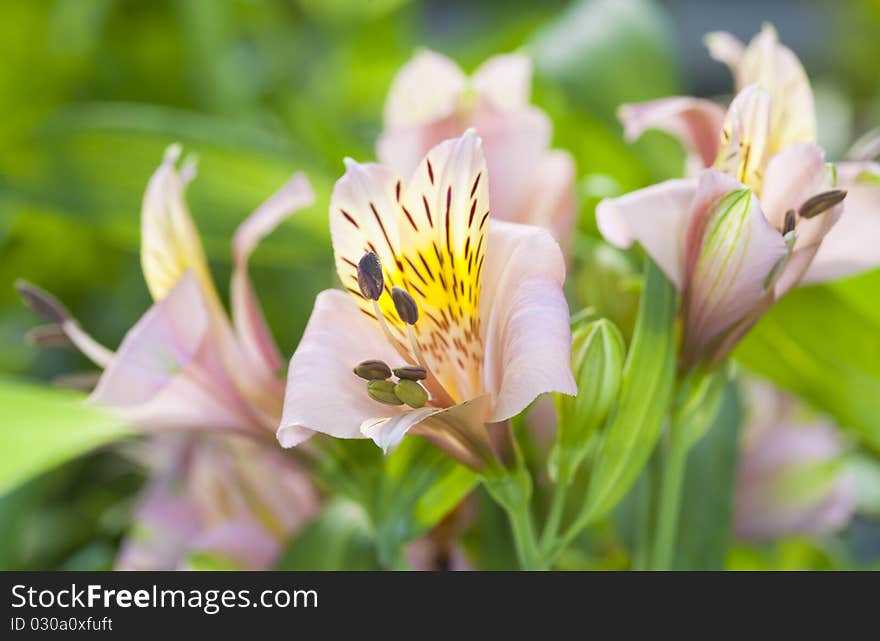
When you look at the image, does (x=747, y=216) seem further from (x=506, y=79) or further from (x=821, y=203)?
(x=506, y=79)

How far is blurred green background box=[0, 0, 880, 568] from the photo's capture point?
0.36 metres

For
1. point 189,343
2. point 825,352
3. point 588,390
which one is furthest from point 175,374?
point 825,352

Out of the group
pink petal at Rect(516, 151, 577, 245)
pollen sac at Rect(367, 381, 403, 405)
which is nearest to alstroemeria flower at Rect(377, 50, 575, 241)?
pink petal at Rect(516, 151, 577, 245)

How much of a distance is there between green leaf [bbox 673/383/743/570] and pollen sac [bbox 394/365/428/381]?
13cm

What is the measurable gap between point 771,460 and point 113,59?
0.63m

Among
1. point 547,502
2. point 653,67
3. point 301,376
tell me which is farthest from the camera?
point 653,67

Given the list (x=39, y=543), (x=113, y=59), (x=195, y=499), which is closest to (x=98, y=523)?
(x=39, y=543)

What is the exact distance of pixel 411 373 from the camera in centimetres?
24

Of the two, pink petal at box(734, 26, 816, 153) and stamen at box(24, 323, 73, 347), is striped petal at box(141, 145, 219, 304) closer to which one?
stamen at box(24, 323, 73, 347)

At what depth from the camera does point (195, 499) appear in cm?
39

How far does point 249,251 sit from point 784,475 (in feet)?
0.72

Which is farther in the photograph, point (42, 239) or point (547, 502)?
point (42, 239)

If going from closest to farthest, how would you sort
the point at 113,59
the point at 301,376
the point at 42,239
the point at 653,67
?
1. the point at 301,376
2. the point at 653,67
3. the point at 42,239
4. the point at 113,59
